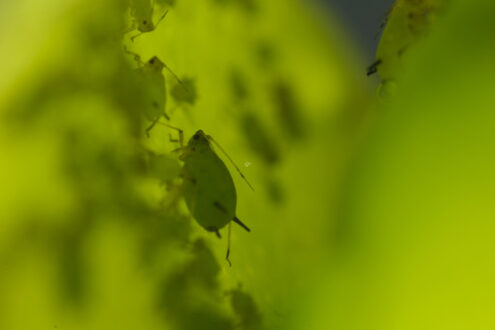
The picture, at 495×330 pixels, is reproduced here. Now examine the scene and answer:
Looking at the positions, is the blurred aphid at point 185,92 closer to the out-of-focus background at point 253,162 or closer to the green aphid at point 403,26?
the out-of-focus background at point 253,162

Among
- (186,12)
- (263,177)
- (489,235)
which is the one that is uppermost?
(186,12)

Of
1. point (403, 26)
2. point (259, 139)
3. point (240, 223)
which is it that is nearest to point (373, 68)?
point (403, 26)

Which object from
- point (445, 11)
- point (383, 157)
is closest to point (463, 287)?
point (383, 157)

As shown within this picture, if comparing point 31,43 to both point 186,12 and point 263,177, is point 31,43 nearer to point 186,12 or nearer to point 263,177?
point 186,12

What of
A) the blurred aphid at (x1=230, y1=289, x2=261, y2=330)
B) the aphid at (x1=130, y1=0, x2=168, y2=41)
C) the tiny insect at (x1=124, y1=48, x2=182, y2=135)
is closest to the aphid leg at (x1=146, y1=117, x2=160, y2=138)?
the tiny insect at (x1=124, y1=48, x2=182, y2=135)

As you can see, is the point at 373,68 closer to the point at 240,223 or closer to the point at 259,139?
the point at 259,139

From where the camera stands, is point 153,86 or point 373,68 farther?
point 373,68

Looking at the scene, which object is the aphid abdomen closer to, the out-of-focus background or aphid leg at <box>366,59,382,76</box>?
the out-of-focus background
